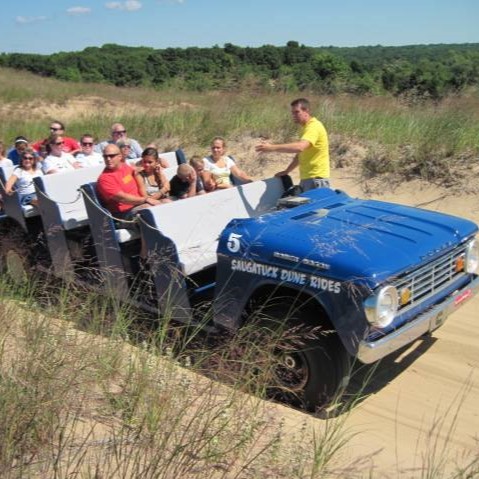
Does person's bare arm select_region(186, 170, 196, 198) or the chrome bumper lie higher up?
person's bare arm select_region(186, 170, 196, 198)

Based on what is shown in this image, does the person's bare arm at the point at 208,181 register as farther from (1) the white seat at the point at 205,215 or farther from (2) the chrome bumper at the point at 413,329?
(2) the chrome bumper at the point at 413,329

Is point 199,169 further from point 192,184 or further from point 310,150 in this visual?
point 310,150

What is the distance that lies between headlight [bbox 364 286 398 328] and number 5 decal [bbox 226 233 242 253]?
106 cm

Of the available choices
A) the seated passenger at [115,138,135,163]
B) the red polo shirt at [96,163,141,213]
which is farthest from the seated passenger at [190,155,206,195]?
the seated passenger at [115,138,135,163]

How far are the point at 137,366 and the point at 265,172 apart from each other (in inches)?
311

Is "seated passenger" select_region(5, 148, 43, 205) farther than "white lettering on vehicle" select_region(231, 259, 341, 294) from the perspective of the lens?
Yes

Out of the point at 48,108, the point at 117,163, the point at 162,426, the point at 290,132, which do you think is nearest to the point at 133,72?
the point at 48,108

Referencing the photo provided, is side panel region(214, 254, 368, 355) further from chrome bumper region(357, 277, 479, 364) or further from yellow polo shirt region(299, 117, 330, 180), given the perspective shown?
yellow polo shirt region(299, 117, 330, 180)

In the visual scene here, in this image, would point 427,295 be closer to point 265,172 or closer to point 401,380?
point 401,380

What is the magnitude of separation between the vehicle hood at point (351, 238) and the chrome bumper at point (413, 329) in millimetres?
364

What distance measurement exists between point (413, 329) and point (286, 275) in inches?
34.8

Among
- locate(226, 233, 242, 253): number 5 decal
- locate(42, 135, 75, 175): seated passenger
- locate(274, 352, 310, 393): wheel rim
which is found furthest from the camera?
locate(42, 135, 75, 175): seated passenger

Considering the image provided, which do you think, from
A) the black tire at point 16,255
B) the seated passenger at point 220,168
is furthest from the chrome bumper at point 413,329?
the black tire at point 16,255

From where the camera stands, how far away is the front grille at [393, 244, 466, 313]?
3941 mm
